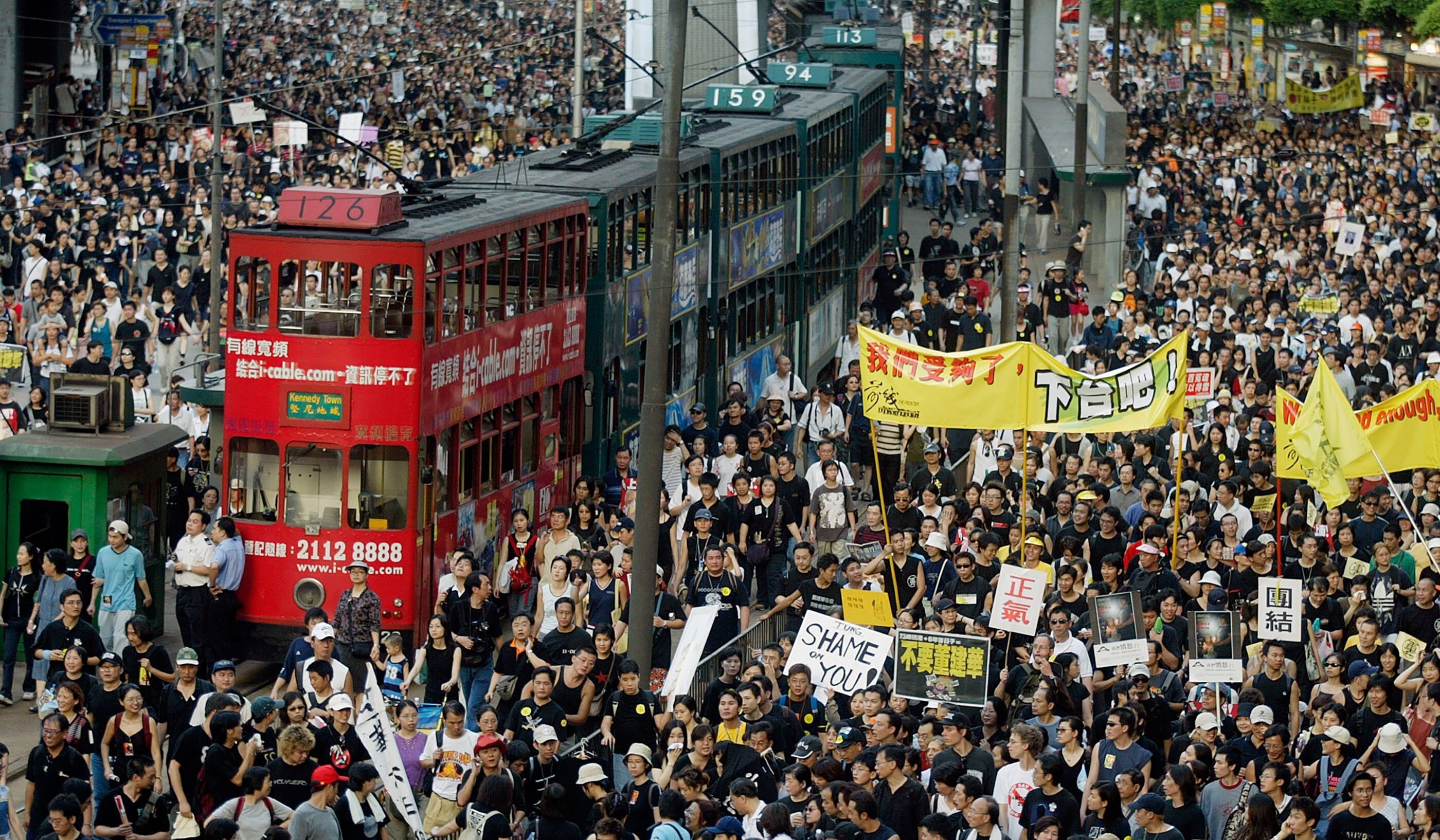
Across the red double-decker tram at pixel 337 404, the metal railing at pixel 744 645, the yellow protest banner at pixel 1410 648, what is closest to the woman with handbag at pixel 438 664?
the metal railing at pixel 744 645

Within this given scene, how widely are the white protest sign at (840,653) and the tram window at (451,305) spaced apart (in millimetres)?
4287

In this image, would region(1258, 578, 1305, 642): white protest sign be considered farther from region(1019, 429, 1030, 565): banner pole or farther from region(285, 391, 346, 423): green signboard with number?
region(285, 391, 346, 423): green signboard with number

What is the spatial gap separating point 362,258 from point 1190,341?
11.4 metres

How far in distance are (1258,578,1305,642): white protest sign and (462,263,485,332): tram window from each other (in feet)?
19.8

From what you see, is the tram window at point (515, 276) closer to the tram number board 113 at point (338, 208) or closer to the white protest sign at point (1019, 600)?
the tram number board 113 at point (338, 208)

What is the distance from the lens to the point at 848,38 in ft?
128

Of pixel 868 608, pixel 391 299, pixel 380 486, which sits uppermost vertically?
pixel 391 299

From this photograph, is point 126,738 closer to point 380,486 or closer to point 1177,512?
point 380,486

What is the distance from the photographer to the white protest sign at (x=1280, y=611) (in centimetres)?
1441

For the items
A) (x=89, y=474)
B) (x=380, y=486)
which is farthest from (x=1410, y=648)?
(x=89, y=474)

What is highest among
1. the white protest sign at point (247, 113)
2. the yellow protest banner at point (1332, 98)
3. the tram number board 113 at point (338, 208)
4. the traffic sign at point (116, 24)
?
the traffic sign at point (116, 24)

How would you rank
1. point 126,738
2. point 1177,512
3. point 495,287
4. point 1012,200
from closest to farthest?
1. point 126,738
2. point 1177,512
3. point 495,287
4. point 1012,200

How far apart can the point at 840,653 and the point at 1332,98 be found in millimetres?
43495

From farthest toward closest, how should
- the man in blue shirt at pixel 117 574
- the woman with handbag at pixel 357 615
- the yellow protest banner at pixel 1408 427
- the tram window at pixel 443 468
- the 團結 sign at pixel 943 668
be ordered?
the yellow protest banner at pixel 1408 427 → the tram window at pixel 443 468 → the man in blue shirt at pixel 117 574 → the woman with handbag at pixel 357 615 → the 團結 sign at pixel 943 668
